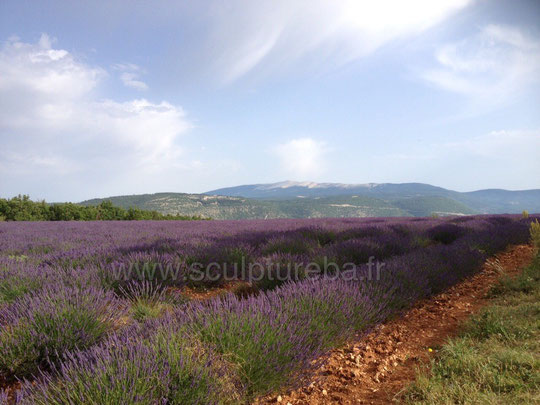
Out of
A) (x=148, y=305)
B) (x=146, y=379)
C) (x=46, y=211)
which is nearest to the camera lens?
(x=146, y=379)

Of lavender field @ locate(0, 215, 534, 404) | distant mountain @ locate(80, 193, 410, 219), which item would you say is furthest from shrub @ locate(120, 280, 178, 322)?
distant mountain @ locate(80, 193, 410, 219)

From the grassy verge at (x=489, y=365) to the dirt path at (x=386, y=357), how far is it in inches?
6.5

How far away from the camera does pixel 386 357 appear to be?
2.21 metres

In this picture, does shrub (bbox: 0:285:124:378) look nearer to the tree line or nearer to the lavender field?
the lavender field

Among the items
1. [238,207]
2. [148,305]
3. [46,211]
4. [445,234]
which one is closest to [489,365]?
[148,305]

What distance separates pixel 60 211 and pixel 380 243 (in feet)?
74.7

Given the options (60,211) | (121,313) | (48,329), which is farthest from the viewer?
(60,211)

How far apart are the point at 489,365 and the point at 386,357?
2.09 feet

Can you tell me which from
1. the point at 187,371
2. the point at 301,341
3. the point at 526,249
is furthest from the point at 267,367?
the point at 526,249

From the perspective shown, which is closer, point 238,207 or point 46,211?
point 46,211

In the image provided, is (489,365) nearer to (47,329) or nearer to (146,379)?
(146,379)

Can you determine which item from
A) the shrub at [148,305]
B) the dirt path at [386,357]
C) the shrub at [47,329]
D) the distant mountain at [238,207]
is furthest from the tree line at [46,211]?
the distant mountain at [238,207]

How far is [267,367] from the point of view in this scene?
158 cm

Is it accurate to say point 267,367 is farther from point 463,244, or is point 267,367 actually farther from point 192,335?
point 463,244
